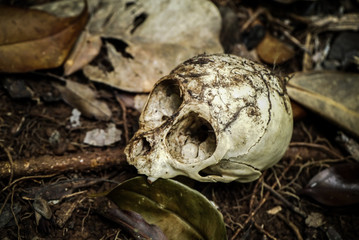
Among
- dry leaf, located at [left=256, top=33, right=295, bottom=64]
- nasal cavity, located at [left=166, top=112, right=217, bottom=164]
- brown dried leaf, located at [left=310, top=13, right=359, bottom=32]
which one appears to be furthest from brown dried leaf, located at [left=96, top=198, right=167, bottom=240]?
brown dried leaf, located at [left=310, top=13, right=359, bottom=32]

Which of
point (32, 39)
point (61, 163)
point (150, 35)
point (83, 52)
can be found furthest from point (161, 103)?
point (32, 39)

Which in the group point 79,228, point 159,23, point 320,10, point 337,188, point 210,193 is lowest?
point 337,188

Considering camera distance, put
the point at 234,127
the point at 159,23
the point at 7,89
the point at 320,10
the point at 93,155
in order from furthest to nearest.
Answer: the point at 320,10
the point at 159,23
the point at 7,89
the point at 93,155
the point at 234,127

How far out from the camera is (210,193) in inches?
72.7

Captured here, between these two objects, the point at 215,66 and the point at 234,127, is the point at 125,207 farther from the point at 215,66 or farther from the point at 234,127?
the point at 215,66

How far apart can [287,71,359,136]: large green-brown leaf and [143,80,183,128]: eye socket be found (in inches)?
34.9

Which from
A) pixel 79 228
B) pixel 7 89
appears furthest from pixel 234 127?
pixel 7 89

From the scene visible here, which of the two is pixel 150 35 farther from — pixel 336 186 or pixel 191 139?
pixel 336 186

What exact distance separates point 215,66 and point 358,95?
110 centimetres

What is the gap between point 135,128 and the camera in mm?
2002

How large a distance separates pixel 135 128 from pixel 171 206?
0.63 m

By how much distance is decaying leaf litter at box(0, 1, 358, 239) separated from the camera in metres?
1.68

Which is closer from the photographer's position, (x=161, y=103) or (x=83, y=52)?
(x=161, y=103)

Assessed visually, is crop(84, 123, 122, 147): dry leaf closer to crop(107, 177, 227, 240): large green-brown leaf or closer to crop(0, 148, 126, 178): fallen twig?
crop(0, 148, 126, 178): fallen twig
